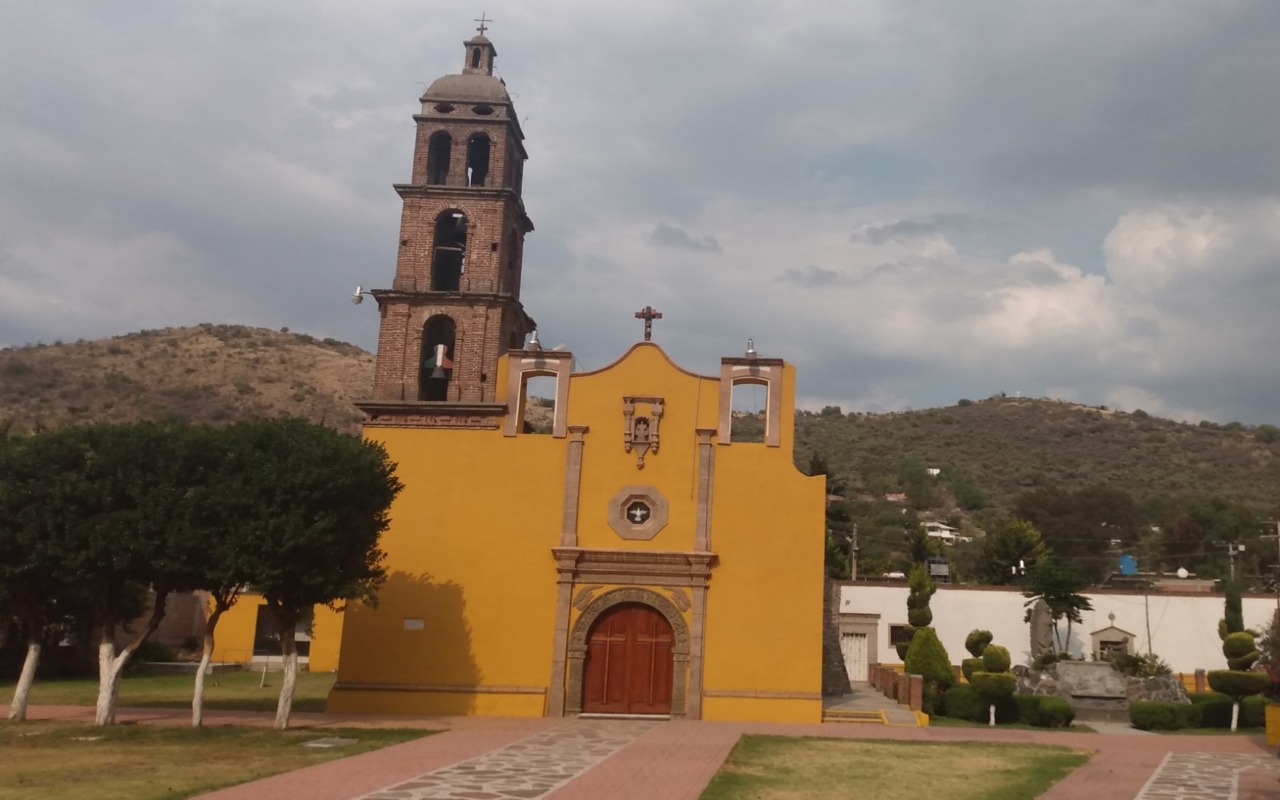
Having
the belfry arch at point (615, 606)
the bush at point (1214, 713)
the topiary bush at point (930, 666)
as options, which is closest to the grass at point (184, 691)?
the belfry arch at point (615, 606)

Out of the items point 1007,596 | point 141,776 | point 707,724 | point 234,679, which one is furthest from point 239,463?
point 1007,596

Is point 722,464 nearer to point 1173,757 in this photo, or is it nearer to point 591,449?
point 591,449

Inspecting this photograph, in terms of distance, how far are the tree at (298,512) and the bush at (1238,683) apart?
66.7 ft

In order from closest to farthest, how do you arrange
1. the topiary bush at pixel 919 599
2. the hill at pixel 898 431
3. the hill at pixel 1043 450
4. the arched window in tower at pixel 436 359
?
the arched window in tower at pixel 436 359
the topiary bush at pixel 919 599
the hill at pixel 898 431
the hill at pixel 1043 450

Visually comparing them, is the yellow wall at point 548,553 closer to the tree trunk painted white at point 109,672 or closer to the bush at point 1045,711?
the tree trunk painted white at point 109,672

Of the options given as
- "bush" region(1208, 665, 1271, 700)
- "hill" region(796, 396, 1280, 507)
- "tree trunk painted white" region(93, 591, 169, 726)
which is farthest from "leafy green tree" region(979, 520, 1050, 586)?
"tree trunk painted white" region(93, 591, 169, 726)

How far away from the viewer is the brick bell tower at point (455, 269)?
938 inches

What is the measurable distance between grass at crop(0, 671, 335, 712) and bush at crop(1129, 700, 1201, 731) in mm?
18393

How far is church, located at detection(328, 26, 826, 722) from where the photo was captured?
70.5 ft

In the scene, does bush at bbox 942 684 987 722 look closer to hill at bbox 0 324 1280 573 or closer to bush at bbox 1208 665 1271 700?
bush at bbox 1208 665 1271 700

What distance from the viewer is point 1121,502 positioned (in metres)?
67.2

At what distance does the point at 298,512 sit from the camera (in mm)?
18016

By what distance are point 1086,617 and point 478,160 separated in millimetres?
27877

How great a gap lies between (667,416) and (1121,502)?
178ft
